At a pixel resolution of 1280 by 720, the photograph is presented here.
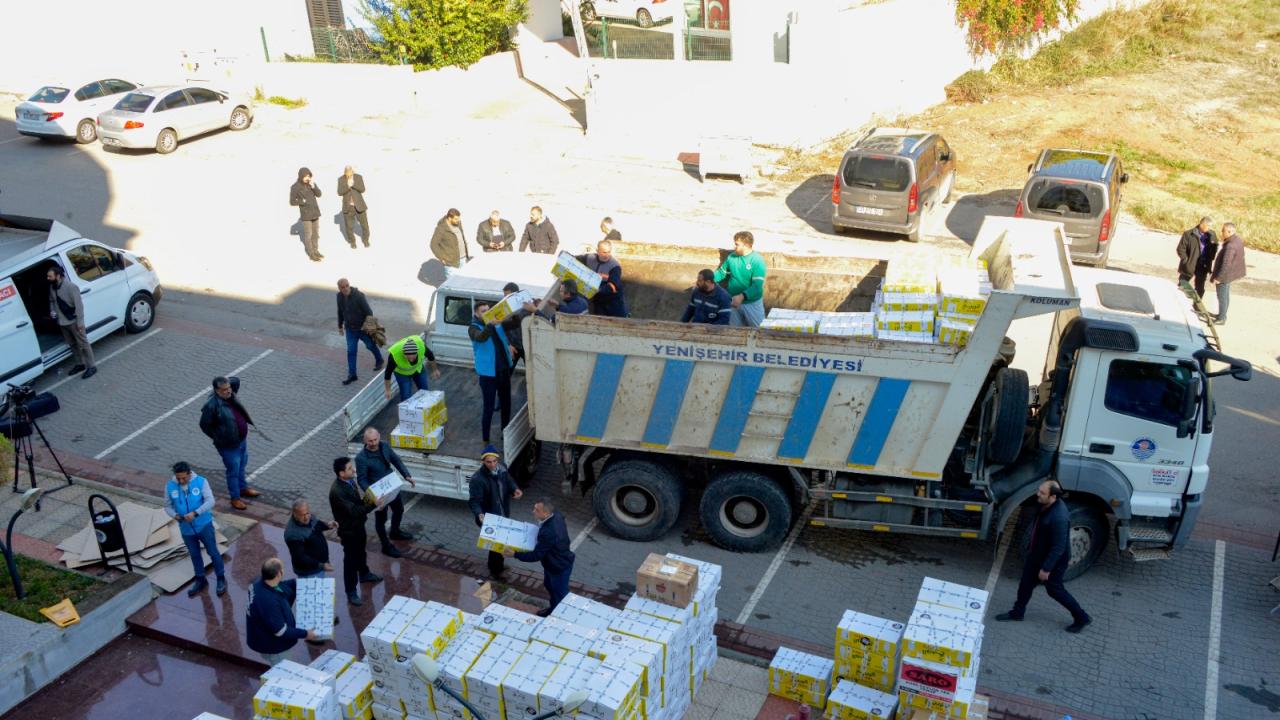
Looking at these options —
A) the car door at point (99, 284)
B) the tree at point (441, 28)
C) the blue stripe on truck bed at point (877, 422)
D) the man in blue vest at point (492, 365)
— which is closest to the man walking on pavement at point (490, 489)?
the man in blue vest at point (492, 365)

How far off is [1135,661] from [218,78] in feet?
92.4

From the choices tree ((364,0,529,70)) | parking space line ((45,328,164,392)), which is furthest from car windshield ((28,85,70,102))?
parking space line ((45,328,164,392))

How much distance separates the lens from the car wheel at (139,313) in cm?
1573

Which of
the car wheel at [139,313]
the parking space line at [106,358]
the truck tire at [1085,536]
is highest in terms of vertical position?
the car wheel at [139,313]

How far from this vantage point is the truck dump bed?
30.6 feet

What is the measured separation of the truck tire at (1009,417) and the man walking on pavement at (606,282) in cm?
424

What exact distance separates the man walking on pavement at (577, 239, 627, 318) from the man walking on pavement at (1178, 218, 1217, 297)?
9264 millimetres

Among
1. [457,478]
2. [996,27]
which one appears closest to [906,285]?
[457,478]

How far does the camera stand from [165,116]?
81.1 feet

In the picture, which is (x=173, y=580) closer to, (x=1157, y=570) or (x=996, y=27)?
(x=1157, y=570)

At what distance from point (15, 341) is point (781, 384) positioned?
10.5 meters

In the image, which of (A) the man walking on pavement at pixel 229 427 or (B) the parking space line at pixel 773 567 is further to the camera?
(A) the man walking on pavement at pixel 229 427

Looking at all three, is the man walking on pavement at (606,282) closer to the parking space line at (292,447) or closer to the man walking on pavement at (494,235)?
the parking space line at (292,447)

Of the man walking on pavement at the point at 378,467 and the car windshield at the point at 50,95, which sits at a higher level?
the car windshield at the point at 50,95
